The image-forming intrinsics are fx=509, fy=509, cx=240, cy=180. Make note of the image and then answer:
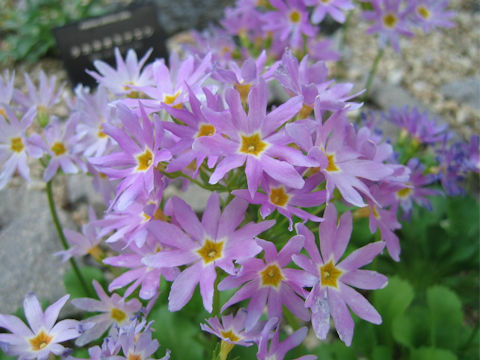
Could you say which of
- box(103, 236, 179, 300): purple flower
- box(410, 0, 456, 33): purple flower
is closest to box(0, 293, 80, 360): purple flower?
box(103, 236, 179, 300): purple flower

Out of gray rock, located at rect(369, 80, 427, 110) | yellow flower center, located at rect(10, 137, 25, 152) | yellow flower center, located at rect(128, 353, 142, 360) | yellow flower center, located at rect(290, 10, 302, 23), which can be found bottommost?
gray rock, located at rect(369, 80, 427, 110)

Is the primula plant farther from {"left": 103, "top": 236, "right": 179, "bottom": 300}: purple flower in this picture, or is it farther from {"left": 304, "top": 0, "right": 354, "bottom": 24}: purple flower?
{"left": 304, "top": 0, "right": 354, "bottom": 24}: purple flower

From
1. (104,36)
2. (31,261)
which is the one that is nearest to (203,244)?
(31,261)

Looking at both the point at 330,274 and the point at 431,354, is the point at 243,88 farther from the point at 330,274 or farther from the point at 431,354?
the point at 431,354

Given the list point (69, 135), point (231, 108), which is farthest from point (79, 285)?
point (231, 108)

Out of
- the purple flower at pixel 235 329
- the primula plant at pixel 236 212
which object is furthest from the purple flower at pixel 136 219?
the purple flower at pixel 235 329

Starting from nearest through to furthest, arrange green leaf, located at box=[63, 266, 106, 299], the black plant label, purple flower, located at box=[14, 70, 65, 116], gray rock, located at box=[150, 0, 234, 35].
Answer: purple flower, located at box=[14, 70, 65, 116]
green leaf, located at box=[63, 266, 106, 299]
the black plant label
gray rock, located at box=[150, 0, 234, 35]
